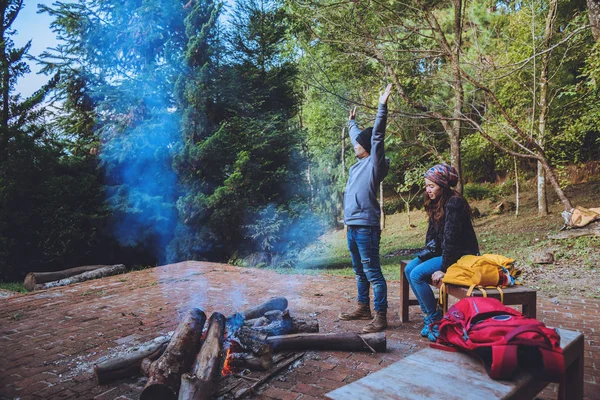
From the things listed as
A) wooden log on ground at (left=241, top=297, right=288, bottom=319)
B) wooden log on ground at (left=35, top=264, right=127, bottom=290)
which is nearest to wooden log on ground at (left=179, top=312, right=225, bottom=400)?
wooden log on ground at (left=241, top=297, right=288, bottom=319)

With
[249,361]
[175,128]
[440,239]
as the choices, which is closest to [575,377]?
[440,239]

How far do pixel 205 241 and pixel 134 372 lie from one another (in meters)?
6.22

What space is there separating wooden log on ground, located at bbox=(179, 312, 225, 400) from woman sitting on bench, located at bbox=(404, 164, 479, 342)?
1746 mm

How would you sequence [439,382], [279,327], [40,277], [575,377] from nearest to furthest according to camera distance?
[439,382]
[575,377]
[279,327]
[40,277]

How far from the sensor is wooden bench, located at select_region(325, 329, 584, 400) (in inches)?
56.3

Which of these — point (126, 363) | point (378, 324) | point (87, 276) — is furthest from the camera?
point (87, 276)

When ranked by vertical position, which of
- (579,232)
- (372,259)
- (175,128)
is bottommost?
(579,232)

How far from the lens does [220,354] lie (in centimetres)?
265

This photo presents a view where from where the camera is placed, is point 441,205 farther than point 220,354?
Yes

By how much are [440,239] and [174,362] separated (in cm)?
236

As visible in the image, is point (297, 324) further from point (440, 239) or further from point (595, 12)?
point (595, 12)

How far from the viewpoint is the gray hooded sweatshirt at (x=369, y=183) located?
3537mm

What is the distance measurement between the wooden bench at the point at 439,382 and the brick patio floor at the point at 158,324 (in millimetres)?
903

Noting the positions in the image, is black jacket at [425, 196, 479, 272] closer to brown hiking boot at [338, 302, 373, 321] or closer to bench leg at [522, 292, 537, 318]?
bench leg at [522, 292, 537, 318]
